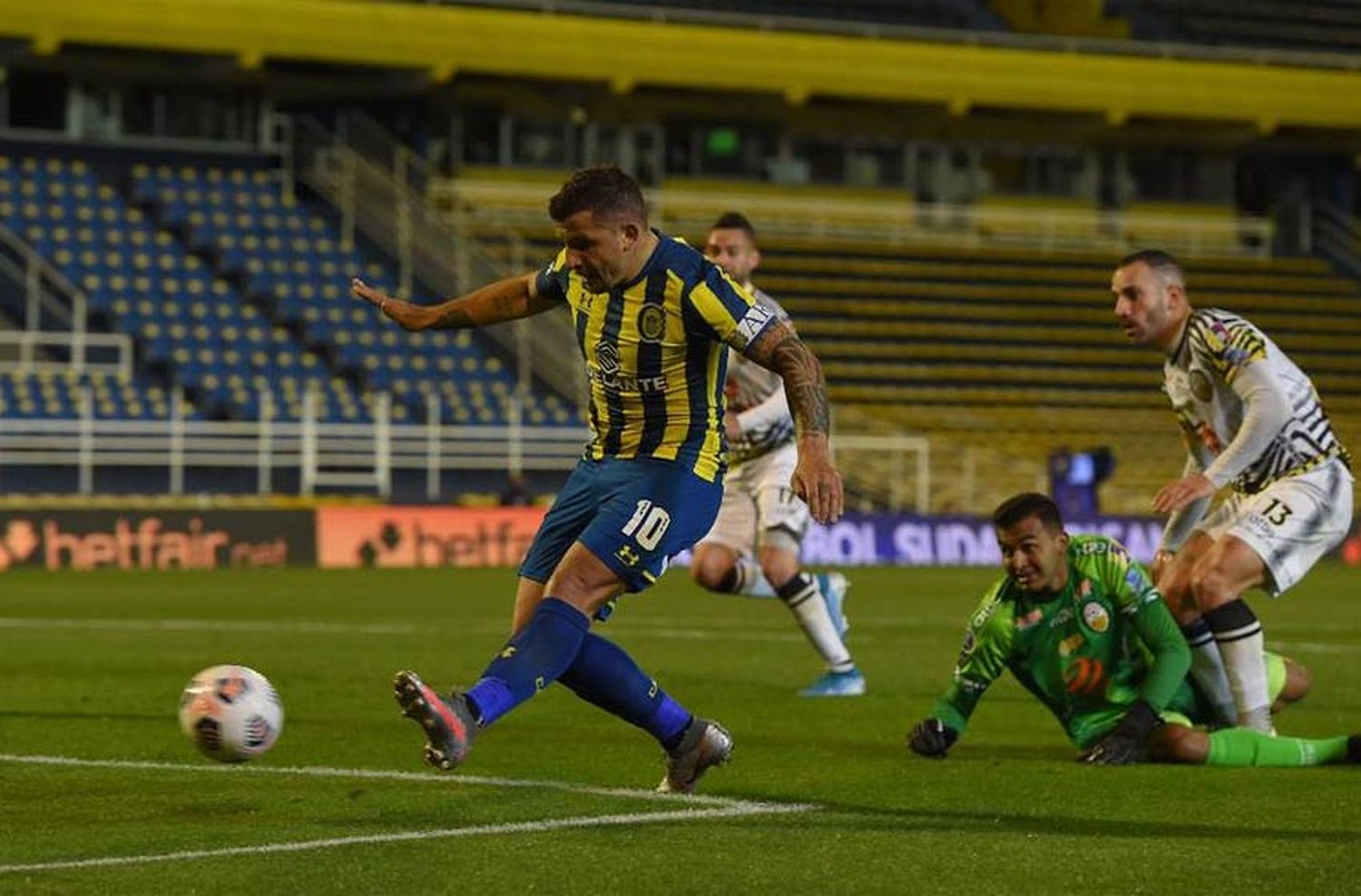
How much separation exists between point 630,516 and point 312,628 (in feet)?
35.5

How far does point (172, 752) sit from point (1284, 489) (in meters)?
4.41

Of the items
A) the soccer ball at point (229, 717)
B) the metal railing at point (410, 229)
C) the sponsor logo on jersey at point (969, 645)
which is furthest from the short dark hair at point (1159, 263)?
the metal railing at point (410, 229)

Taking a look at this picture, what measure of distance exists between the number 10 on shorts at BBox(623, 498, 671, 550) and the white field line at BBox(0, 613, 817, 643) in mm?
10147

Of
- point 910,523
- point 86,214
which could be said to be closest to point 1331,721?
point 910,523

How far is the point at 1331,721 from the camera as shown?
1206 centimetres

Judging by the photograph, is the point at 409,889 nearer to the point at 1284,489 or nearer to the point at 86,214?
the point at 1284,489

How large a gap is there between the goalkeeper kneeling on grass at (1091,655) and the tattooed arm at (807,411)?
72.5 inches

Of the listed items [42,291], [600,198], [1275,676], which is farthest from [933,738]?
[42,291]

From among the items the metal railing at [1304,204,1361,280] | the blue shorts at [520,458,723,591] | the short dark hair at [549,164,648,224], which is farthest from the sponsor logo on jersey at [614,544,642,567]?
the metal railing at [1304,204,1361,280]

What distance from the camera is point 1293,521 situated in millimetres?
10344

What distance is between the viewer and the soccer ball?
313 inches

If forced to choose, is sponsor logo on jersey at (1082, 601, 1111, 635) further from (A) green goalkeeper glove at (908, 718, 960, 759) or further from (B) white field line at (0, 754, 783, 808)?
(B) white field line at (0, 754, 783, 808)

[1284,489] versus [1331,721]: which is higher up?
[1284,489]

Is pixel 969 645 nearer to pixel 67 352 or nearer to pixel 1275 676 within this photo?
pixel 1275 676
